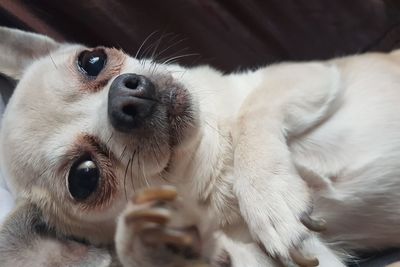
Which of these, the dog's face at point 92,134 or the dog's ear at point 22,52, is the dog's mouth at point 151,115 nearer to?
the dog's face at point 92,134

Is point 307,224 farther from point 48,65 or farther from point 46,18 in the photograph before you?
point 46,18

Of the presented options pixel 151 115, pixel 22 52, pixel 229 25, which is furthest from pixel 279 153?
pixel 22 52

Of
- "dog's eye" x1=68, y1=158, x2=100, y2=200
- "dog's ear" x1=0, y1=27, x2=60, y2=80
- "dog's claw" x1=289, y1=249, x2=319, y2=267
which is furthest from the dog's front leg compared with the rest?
"dog's ear" x1=0, y1=27, x2=60, y2=80

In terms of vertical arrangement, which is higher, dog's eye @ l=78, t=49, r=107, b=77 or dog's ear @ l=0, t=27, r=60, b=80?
dog's eye @ l=78, t=49, r=107, b=77

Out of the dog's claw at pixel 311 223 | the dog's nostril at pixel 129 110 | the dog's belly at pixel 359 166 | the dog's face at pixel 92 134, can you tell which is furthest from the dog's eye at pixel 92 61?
the dog's claw at pixel 311 223

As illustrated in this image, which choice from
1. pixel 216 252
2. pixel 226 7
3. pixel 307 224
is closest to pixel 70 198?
pixel 216 252

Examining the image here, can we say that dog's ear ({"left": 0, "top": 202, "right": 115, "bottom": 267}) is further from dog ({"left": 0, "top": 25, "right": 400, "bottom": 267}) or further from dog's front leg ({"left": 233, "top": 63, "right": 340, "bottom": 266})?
dog's front leg ({"left": 233, "top": 63, "right": 340, "bottom": 266})
